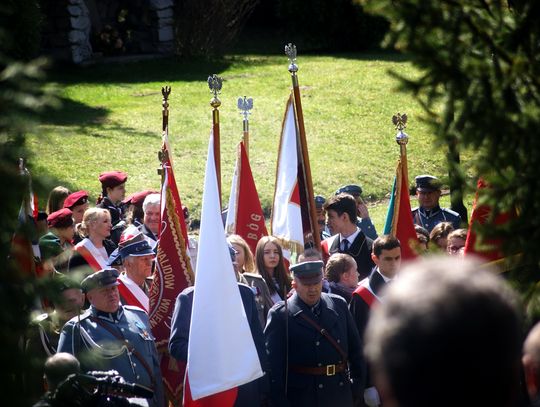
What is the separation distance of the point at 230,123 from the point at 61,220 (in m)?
11.4

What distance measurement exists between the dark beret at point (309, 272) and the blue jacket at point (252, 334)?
43 centimetres

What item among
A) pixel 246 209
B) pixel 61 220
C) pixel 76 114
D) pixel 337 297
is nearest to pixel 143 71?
pixel 76 114

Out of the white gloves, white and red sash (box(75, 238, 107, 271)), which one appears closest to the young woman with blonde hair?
the white gloves

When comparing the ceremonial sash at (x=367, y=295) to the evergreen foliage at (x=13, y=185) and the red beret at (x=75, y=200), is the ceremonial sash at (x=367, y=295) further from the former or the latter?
the evergreen foliage at (x=13, y=185)

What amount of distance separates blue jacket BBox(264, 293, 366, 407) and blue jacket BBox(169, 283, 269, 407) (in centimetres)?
7

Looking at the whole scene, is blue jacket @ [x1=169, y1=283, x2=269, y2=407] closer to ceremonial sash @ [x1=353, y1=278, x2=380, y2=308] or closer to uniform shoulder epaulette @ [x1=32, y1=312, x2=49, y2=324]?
ceremonial sash @ [x1=353, y1=278, x2=380, y2=308]

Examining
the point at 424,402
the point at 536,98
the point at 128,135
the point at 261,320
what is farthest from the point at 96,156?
the point at 424,402

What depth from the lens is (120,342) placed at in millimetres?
6188

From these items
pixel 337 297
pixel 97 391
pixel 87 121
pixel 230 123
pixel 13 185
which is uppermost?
pixel 13 185

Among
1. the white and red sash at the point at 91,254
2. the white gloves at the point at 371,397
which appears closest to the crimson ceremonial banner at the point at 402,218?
the white gloves at the point at 371,397

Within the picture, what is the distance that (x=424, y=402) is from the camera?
5.93 ft

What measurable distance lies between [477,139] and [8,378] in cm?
180

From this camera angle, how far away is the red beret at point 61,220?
8.69m

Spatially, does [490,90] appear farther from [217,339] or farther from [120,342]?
[217,339]
